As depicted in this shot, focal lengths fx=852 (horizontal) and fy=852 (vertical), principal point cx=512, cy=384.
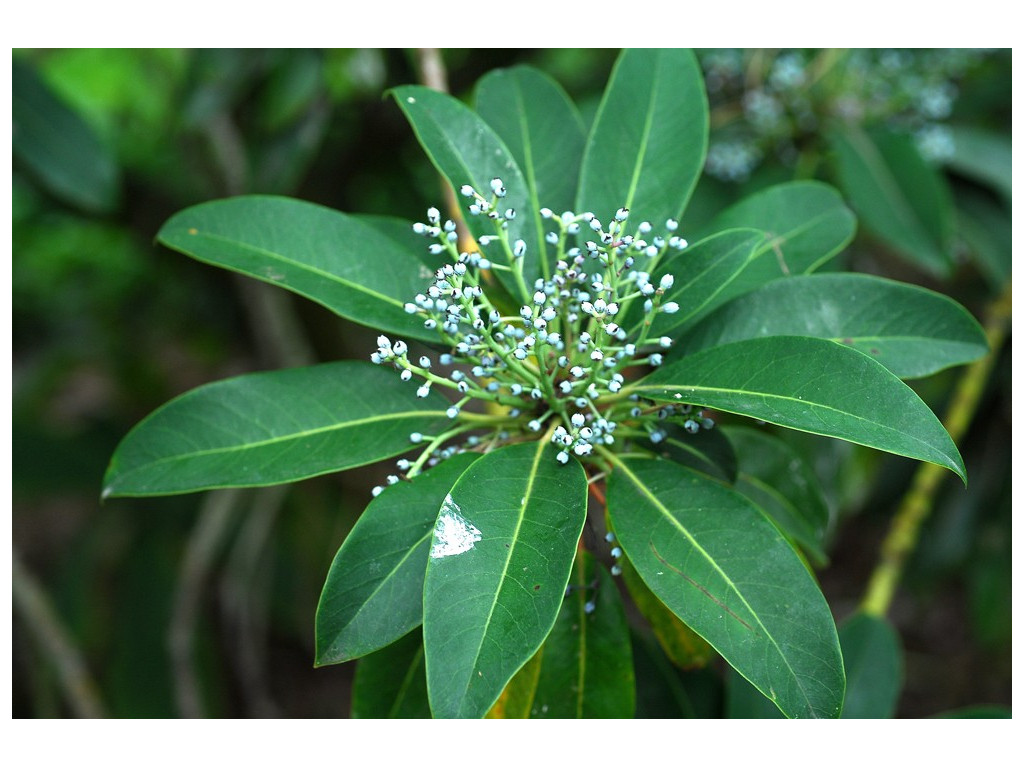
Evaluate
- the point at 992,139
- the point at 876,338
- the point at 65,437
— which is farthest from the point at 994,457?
the point at 65,437

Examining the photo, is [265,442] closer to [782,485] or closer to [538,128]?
[538,128]

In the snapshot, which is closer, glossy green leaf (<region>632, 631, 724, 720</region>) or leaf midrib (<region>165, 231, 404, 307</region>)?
leaf midrib (<region>165, 231, 404, 307</region>)

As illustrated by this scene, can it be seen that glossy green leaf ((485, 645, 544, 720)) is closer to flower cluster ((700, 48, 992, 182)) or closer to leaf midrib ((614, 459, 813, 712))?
leaf midrib ((614, 459, 813, 712))

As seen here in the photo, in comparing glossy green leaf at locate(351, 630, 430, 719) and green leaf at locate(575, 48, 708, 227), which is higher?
green leaf at locate(575, 48, 708, 227)

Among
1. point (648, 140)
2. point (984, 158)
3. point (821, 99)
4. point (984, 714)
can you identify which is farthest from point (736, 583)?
point (984, 158)

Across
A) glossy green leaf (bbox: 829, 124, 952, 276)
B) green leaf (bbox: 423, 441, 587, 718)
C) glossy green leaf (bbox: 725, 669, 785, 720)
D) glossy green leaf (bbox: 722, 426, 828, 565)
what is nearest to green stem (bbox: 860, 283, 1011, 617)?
glossy green leaf (bbox: 829, 124, 952, 276)

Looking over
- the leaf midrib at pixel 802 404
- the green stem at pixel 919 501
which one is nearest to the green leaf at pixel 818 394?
the leaf midrib at pixel 802 404

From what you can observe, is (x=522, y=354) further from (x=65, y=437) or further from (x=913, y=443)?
(x=65, y=437)
